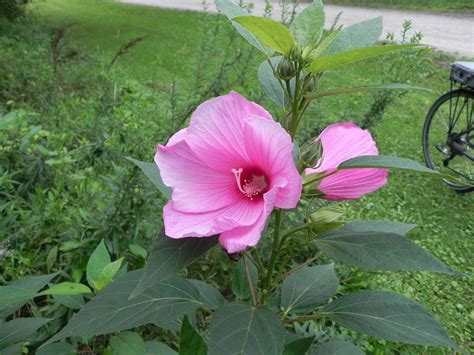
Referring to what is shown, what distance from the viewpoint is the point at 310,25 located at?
71cm

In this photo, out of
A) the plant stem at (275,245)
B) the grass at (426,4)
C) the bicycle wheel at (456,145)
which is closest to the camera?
the plant stem at (275,245)

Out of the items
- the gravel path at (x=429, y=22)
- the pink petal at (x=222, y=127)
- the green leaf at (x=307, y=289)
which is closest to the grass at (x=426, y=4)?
the gravel path at (x=429, y=22)

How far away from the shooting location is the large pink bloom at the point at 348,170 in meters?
0.75

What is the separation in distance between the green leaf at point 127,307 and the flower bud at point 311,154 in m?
0.35

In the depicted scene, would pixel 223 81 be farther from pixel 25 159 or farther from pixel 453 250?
pixel 453 250

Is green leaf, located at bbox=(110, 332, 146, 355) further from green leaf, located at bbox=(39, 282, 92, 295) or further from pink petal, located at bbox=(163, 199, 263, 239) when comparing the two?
pink petal, located at bbox=(163, 199, 263, 239)

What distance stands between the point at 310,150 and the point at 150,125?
6.44ft

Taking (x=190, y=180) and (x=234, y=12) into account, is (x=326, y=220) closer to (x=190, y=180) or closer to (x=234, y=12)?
(x=190, y=180)

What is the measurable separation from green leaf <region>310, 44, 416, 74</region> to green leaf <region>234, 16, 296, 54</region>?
0.16 ft

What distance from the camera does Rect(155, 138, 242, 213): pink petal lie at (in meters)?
0.69

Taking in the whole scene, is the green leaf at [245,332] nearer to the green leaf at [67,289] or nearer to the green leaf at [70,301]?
the green leaf at [67,289]

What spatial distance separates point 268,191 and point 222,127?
116 mm

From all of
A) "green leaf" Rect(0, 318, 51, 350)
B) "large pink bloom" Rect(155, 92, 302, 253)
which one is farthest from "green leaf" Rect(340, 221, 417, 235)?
"green leaf" Rect(0, 318, 51, 350)

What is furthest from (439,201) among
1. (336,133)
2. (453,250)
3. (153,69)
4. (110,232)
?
(153,69)
